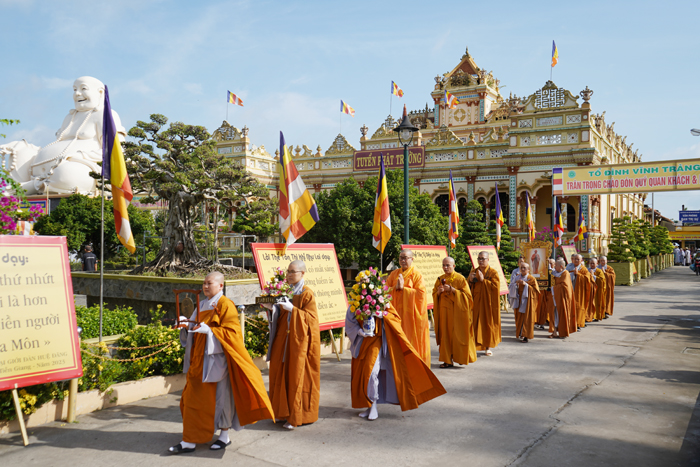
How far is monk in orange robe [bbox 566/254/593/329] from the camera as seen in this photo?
13.0 m

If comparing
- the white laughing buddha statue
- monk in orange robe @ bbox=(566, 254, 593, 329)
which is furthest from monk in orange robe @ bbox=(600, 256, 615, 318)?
the white laughing buddha statue

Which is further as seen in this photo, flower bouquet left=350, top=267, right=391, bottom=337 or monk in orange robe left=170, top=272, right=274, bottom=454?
flower bouquet left=350, top=267, right=391, bottom=337

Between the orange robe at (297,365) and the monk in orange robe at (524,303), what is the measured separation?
6.70 metres

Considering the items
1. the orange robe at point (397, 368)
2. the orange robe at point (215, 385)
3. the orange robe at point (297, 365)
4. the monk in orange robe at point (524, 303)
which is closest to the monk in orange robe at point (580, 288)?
the monk in orange robe at point (524, 303)

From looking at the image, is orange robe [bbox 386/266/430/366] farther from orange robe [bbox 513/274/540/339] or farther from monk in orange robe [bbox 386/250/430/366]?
Result: orange robe [bbox 513/274/540/339]

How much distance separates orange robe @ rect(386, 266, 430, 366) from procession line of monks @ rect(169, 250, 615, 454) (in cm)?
1

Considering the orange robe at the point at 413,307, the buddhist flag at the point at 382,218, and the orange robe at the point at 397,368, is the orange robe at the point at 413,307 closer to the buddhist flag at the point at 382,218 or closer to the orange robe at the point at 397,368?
the orange robe at the point at 397,368

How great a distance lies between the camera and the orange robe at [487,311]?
9719 millimetres

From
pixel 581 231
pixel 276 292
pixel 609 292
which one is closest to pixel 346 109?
pixel 581 231

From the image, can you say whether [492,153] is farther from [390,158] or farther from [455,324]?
[455,324]

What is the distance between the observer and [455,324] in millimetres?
8578

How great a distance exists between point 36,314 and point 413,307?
15.7ft

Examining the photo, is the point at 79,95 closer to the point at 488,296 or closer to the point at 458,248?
the point at 458,248

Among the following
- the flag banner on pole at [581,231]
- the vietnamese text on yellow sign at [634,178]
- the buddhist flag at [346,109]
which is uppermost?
the buddhist flag at [346,109]
